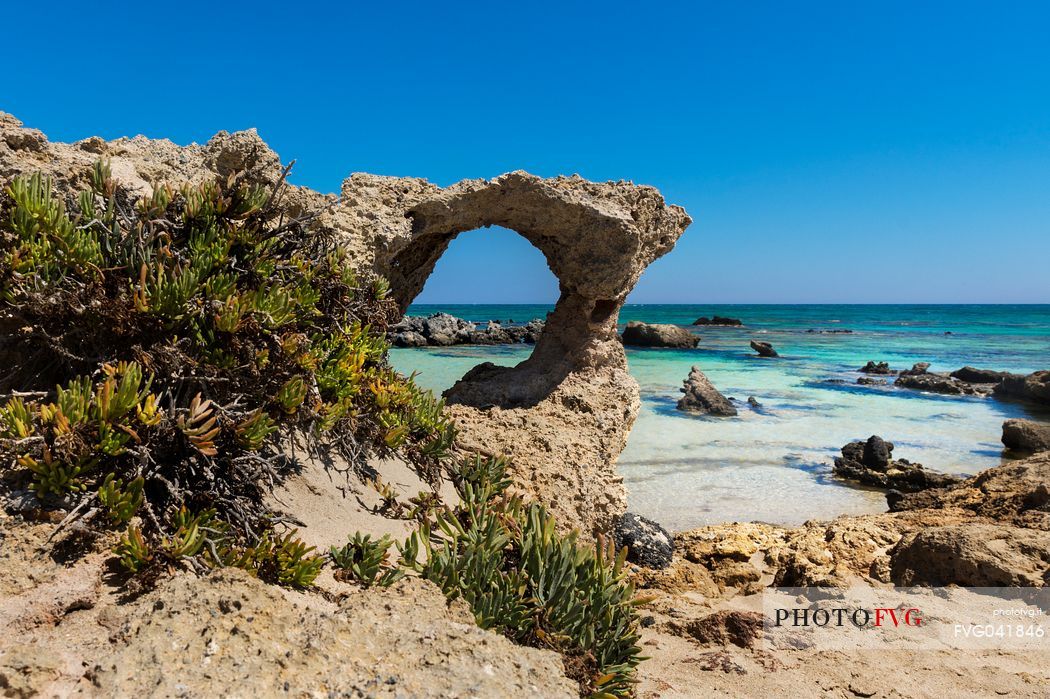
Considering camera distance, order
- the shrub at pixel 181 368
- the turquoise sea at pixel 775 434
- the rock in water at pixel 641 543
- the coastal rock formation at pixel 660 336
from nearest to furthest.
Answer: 1. the shrub at pixel 181 368
2. the rock in water at pixel 641 543
3. the turquoise sea at pixel 775 434
4. the coastal rock formation at pixel 660 336

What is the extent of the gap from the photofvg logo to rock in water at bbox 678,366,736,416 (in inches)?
420

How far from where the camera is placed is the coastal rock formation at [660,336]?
124ft

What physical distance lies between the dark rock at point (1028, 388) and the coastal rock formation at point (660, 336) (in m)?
18.7

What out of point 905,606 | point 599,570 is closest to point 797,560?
point 905,606

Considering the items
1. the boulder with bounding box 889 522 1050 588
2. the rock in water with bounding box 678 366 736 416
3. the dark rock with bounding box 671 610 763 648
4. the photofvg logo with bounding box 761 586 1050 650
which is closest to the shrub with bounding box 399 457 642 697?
the dark rock with bounding box 671 610 763 648

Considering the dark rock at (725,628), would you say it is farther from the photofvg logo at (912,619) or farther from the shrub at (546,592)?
the shrub at (546,592)

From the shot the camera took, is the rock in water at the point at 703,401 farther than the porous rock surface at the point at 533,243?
Yes

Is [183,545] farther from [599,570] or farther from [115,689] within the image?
[599,570]

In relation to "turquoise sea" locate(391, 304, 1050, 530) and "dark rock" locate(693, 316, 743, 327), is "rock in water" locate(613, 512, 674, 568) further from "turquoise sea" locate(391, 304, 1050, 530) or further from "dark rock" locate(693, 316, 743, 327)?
"dark rock" locate(693, 316, 743, 327)

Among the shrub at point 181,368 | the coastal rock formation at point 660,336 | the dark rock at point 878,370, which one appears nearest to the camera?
the shrub at point 181,368

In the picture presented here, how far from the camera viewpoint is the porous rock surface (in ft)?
17.2

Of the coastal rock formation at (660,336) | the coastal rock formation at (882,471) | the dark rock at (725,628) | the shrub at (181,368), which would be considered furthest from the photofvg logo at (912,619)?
the coastal rock formation at (660,336)

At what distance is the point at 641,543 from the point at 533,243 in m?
3.87

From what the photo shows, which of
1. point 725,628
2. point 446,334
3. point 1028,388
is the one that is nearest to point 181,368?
point 725,628
